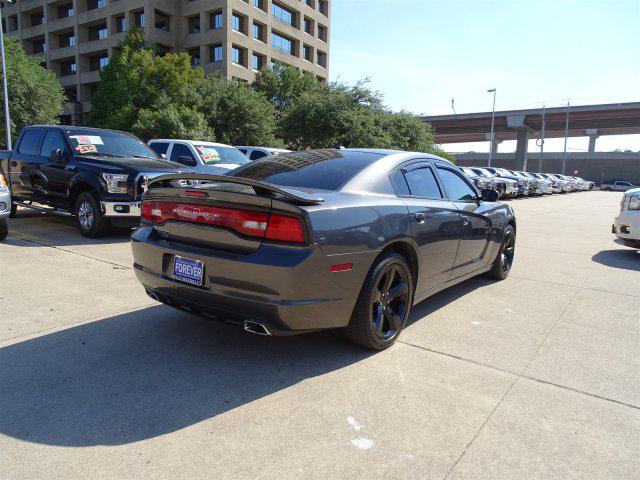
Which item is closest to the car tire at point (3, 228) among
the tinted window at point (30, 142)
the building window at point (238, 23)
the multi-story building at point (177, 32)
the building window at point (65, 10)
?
the tinted window at point (30, 142)

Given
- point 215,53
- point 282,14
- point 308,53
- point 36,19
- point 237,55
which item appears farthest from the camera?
point 308,53

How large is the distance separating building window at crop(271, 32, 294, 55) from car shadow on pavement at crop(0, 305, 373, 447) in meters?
54.4

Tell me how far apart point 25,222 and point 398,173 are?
863 centimetres

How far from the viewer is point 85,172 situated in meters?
7.83

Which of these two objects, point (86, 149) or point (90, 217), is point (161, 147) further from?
point (90, 217)

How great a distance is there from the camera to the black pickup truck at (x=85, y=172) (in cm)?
766

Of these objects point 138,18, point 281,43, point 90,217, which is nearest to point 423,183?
point 90,217

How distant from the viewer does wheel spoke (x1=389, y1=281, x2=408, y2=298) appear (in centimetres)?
372

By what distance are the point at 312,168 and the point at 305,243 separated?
→ 47.4 inches

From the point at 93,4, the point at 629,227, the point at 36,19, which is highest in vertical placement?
the point at 93,4

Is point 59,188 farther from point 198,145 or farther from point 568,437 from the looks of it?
point 568,437

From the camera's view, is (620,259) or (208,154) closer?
(620,259)

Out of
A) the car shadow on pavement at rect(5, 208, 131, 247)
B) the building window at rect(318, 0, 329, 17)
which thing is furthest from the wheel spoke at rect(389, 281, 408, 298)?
the building window at rect(318, 0, 329, 17)

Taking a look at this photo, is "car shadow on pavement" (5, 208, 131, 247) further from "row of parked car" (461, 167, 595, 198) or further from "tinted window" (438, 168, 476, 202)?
"row of parked car" (461, 167, 595, 198)
